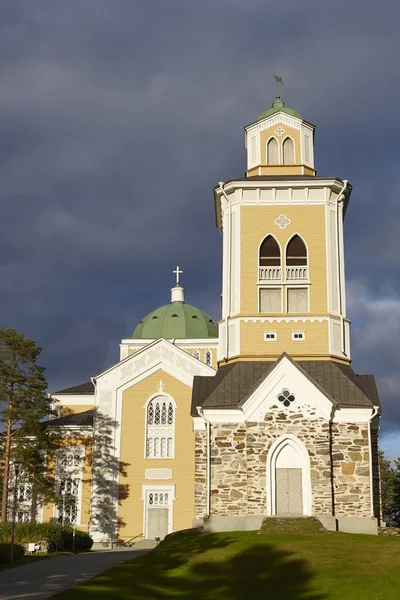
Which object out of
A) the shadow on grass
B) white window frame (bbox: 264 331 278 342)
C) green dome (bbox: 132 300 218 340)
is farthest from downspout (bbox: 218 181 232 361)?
green dome (bbox: 132 300 218 340)

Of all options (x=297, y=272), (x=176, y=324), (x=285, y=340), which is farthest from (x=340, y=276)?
(x=176, y=324)

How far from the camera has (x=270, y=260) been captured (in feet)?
104

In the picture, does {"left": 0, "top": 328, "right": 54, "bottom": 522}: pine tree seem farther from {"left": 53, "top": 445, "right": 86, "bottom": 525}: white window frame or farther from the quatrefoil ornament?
the quatrefoil ornament

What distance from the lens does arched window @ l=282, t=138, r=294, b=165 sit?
34.1 m

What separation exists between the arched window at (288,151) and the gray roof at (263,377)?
9366 millimetres

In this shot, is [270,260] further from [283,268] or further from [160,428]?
[160,428]

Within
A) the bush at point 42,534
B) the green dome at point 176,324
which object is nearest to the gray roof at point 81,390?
the green dome at point 176,324

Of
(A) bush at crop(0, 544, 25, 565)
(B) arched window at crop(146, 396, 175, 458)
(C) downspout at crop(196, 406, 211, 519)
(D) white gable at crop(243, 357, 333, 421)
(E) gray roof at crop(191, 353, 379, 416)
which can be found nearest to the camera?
(A) bush at crop(0, 544, 25, 565)

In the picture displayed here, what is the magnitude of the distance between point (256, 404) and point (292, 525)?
175 inches

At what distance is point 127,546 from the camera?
123 ft

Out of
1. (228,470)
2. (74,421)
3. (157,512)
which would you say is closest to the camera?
(228,470)

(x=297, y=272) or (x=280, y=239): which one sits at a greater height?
(x=280, y=239)

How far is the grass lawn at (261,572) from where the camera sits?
1600 cm

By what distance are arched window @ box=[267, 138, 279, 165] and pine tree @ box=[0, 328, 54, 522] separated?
1571cm
